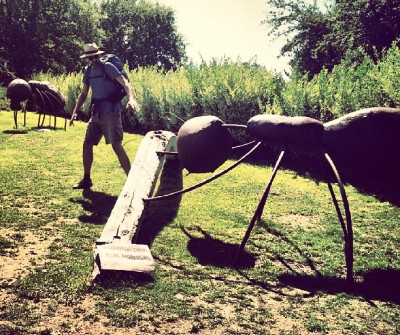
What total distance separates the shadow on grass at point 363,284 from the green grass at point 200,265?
2 centimetres

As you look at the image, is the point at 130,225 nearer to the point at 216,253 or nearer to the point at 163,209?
the point at 216,253

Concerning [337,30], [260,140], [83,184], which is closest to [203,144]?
[260,140]

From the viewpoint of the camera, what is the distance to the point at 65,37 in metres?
36.2

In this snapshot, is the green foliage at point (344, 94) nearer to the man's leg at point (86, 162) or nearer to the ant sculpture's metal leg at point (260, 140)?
the ant sculpture's metal leg at point (260, 140)

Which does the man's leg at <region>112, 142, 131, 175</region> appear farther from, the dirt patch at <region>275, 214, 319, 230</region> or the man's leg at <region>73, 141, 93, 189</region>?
the dirt patch at <region>275, 214, 319, 230</region>

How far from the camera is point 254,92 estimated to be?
10695 mm

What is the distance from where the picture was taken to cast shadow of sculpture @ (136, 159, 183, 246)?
496 cm

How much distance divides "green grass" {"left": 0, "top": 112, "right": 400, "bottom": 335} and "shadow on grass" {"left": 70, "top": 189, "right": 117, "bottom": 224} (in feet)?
0.08

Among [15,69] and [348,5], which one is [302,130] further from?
[15,69]

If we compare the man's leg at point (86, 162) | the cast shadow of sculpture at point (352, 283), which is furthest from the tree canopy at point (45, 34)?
the cast shadow of sculpture at point (352, 283)

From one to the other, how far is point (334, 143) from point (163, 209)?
272 cm

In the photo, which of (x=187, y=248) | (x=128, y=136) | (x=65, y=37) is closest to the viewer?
(x=187, y=248)

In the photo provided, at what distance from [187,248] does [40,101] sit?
1057 cm

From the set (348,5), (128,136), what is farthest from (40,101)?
(348,5)
